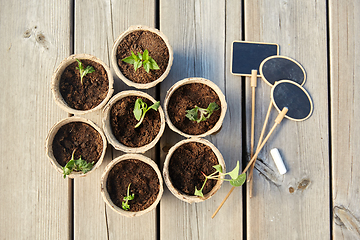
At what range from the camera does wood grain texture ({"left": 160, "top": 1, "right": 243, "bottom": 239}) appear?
1116 mm

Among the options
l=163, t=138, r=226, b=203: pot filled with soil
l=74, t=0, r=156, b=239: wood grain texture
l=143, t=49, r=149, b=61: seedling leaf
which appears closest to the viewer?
l=143, t=49, r=149, b=61: seedling leaf

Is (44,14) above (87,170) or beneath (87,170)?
above

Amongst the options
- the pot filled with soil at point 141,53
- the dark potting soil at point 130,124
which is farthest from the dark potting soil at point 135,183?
the pot filled with soil at point 141,53

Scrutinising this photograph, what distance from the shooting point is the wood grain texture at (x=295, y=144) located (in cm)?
114

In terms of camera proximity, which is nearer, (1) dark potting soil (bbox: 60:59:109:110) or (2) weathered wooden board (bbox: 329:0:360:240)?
(1) dark potting soil (bbox: 60:59:109:110)

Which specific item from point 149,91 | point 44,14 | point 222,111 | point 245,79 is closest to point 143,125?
point 149,91

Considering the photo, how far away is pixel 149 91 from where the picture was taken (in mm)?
1139

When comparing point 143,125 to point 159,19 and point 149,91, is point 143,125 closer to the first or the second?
point 149,91

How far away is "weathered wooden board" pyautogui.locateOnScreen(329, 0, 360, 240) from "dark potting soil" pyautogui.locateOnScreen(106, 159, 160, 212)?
0.90 meters

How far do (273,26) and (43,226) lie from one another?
4.96ft

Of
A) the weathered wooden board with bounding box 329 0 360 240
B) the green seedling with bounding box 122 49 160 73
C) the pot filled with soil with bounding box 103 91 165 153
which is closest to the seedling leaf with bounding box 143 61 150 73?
the green seedling with bounding box 122 49 160 73

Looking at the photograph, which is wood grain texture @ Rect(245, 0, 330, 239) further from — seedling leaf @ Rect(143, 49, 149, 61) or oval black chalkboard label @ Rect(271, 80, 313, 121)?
seedling leaf @ Rect(143, 49, 149, 61)

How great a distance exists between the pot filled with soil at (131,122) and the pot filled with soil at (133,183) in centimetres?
7

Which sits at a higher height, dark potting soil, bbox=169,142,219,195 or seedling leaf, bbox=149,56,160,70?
seedling leaf, bbox=149,56,160,70
